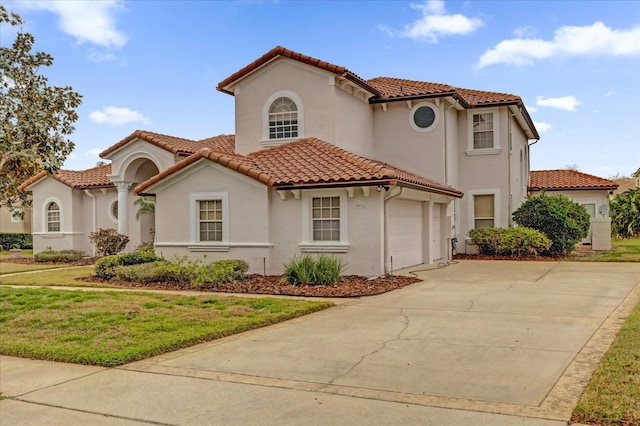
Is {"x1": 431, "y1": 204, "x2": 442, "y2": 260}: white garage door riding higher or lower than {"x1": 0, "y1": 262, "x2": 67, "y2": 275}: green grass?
higher

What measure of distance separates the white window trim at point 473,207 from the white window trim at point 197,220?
11191 mm

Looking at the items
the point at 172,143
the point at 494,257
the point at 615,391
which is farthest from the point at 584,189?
the point at 615,391

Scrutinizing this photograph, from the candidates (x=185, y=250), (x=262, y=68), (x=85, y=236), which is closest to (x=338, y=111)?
(x=262, y=68)

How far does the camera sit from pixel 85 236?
27.4 metres

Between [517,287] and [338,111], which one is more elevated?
[338,111]

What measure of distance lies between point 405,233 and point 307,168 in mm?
3960

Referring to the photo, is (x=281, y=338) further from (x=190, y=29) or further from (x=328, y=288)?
(x=190, y=29)

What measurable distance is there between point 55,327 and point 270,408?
5.71 meters

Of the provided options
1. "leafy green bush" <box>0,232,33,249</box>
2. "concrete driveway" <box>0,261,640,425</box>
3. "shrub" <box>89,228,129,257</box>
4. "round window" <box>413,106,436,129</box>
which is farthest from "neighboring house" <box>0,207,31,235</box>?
"concrete driveway" <box>0,261,640,425</box>

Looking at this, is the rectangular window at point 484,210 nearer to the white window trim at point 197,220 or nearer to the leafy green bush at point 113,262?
the white window trim at point 197,220

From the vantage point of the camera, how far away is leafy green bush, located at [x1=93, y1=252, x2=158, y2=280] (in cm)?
1766

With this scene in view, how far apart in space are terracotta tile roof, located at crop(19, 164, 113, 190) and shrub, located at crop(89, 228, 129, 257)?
2.57m

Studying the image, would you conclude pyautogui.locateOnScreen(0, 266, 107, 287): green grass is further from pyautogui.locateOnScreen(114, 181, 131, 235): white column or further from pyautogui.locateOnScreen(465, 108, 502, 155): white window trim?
pyautogui.locateOnScreen(465, 108, 502, 155): white window trim

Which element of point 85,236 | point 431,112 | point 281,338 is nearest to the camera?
point 281,338
